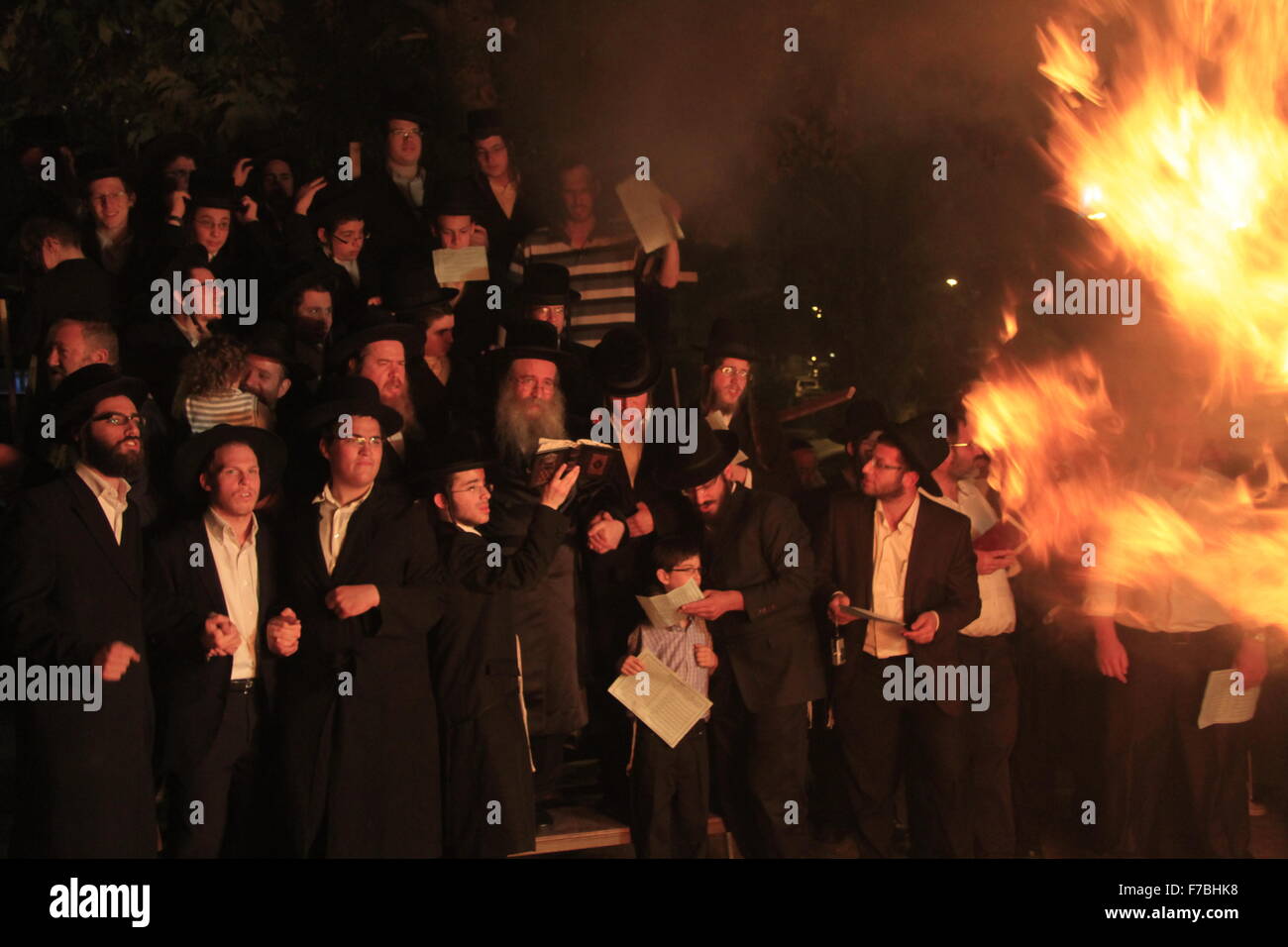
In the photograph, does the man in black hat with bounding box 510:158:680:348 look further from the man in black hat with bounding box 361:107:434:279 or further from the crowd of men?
the man in black hat with bounding box 361:107:434:279

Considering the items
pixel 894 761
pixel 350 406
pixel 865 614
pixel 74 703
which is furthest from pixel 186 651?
pixel 894 761

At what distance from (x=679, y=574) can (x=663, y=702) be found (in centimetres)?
63

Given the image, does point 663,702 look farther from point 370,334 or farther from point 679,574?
point 370,334

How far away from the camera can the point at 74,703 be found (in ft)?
16.6

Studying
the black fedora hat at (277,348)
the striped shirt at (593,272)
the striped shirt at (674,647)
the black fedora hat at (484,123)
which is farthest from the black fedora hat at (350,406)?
the black fedora hat at (484,123)

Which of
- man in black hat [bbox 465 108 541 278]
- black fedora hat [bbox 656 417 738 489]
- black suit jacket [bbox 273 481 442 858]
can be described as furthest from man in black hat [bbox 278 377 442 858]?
man in black hat [bbox 465 108 541 278]

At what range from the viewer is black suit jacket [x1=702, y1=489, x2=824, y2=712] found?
6430mm

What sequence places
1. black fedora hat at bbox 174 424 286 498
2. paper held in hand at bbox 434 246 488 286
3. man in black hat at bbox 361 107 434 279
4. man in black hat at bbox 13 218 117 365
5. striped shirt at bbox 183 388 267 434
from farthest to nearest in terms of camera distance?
man in black hat at bbox 361 107 434 279
paper held in hand at bbox 434 246 488 286
man in black hat at bbox 13 218 117 365
striped shirt at bbox 183 388 267 434
black fedora hat at bbox 174 424 286 498

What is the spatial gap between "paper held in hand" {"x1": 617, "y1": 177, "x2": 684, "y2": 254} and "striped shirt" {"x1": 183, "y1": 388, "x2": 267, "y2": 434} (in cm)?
261

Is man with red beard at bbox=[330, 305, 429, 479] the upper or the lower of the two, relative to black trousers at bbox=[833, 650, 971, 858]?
upper

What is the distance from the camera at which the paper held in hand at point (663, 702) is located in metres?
6.14

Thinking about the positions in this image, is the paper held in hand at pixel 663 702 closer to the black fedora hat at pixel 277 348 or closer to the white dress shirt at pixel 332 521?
the white dress shirt at pixel 332 521

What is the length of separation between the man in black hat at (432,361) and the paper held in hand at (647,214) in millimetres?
1207

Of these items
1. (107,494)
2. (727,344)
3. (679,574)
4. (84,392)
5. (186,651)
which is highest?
(727,344)
